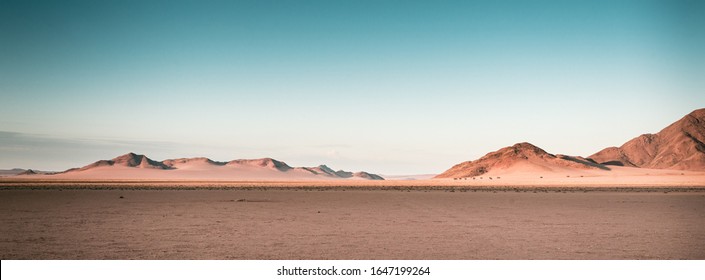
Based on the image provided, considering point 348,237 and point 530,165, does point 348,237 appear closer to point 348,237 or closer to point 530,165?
point 348,237

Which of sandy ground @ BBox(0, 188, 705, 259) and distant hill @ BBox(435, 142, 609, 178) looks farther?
distant hill @ BBox(435, 142, 609, 178)

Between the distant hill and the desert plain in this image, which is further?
the distant hill

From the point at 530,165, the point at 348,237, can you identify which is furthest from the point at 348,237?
the point at 530,165

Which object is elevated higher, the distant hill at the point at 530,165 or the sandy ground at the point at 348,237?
the distant hill at the point at 530,165

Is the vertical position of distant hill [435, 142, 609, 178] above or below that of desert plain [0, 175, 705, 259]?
above

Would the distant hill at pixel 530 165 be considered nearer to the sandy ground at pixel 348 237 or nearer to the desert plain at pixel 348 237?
the sandy ground at pixel 348 237

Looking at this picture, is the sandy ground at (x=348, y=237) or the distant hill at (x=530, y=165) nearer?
the sandy ground at (x=348, y=237)

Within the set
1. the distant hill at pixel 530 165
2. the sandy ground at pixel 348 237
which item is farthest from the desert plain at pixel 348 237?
the distant hill at pixel 530 165

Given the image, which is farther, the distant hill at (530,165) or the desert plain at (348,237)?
the distant hill at (530,165)

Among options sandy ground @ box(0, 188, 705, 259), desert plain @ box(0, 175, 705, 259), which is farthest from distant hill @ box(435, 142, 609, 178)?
desert plain @ box(0, 175, 705, 259)

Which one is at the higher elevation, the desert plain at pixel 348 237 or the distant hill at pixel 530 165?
the distant hill at pixel 530 165

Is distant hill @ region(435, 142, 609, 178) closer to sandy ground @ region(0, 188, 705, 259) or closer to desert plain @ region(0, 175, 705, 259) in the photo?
sandy ground @ region(0, 188, 705, 259)

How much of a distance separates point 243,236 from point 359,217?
324 inches

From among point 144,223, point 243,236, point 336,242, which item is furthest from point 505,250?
point 144,223
